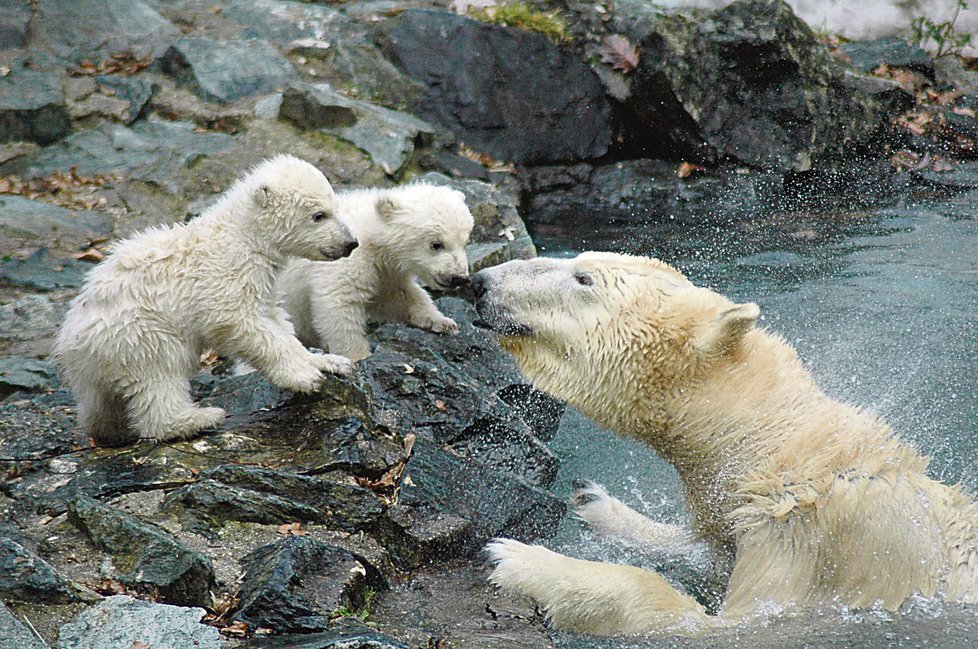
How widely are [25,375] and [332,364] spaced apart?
2535 mm

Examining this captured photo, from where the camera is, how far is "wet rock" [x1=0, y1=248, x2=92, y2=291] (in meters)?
7.36

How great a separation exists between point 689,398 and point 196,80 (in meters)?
8.00

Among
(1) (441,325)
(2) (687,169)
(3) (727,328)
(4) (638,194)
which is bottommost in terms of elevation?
(4) (638,194)

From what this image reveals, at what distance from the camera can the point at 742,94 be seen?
1098cm

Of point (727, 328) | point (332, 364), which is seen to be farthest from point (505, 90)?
point (727, 328)

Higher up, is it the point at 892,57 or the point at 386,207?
the point at 892,57

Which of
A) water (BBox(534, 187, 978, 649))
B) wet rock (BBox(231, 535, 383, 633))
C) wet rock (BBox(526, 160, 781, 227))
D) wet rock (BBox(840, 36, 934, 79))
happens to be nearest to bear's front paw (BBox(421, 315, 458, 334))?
water (BBox(534, 187, 978, 649))

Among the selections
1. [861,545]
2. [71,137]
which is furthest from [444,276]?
[71,137]

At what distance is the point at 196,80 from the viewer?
10391mm

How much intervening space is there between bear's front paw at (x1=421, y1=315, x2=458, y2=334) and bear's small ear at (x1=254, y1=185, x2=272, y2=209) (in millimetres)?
1588

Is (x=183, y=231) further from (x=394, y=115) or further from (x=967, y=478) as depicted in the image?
(x=394, y=115)

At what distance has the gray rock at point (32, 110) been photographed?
30.9ft

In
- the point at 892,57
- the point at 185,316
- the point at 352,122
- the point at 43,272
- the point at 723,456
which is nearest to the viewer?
the point at 723,456

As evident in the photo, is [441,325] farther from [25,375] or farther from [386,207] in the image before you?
[25,375]
